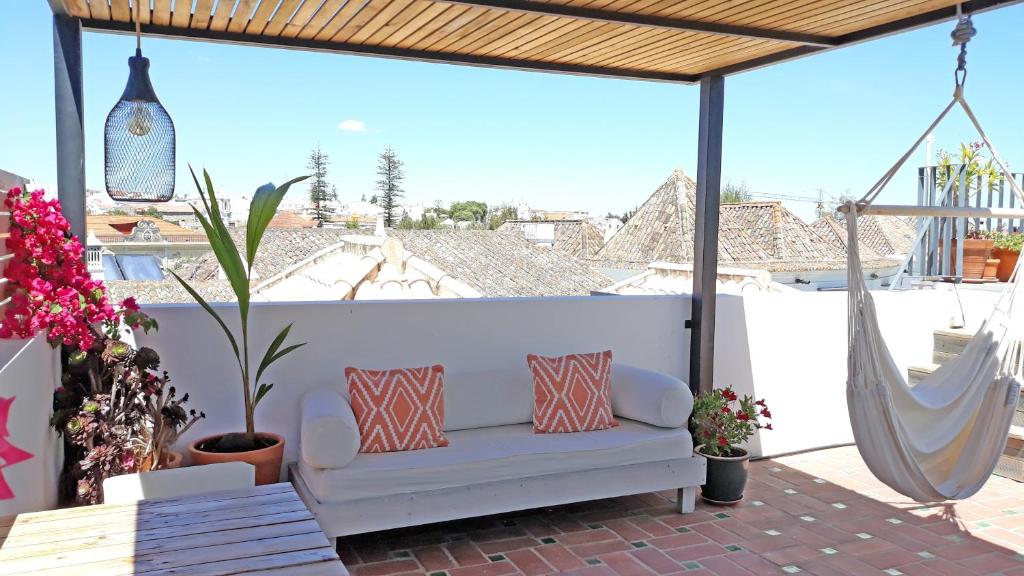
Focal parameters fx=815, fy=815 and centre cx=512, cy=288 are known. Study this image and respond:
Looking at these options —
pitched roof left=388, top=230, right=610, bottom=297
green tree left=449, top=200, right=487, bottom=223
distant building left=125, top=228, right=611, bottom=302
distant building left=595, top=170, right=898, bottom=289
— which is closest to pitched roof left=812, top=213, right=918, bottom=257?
distant building left=595, top=170, right=898, bottom=289

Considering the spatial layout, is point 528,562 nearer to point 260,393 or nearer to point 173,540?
point 260,393

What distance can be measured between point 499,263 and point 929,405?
925 cm

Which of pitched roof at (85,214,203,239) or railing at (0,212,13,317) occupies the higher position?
pitched roof at (85,214,203,239)

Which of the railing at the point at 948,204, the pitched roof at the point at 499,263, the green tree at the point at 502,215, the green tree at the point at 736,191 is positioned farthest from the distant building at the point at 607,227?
the railing at the point at 948,204

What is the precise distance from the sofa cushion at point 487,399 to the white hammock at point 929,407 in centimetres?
164

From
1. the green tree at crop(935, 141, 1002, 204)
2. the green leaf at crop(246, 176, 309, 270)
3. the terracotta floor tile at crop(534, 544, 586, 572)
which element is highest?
the green tree at crop(935, 141, 1002, 204)

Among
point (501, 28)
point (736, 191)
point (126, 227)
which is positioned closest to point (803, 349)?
point (501, 28)

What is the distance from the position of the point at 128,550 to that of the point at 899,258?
73.5 ft

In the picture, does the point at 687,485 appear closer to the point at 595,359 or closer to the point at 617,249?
the point at 595,359

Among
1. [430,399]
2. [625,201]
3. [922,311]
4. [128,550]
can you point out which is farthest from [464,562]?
[625,201]

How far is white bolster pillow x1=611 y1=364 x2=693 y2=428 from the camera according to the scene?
4.19 metres

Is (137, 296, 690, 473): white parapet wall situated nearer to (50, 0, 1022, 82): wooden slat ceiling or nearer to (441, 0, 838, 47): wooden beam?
(50, 0, 1022, 82): wooden slat ceiling

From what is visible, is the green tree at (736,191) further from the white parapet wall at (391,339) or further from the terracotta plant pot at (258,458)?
the terracotta plant pot at (258,458)

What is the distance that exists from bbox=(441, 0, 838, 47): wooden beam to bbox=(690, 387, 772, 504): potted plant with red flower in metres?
1.88
